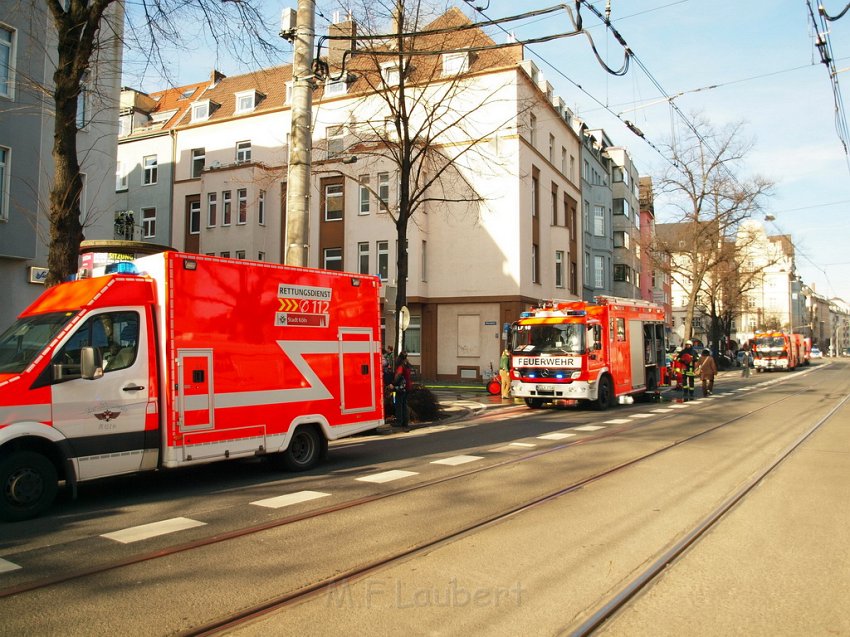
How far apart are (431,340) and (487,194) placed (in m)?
7.33

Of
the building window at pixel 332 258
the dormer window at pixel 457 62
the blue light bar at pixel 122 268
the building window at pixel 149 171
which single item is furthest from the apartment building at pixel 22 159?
the building window at pixel 149 171

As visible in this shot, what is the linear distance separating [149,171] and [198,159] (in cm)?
339

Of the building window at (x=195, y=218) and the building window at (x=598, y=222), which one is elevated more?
the building window at (x=598, y=222)

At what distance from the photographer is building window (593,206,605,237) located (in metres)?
44.3

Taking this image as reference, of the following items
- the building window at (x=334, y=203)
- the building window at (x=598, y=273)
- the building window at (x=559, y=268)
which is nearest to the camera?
the building window at (x=334, y=203)

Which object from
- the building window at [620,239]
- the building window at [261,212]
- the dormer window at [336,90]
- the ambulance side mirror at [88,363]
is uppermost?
the dormer window at [336,90]

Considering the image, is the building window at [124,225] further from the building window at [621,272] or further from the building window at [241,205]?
the building window at [621,272]

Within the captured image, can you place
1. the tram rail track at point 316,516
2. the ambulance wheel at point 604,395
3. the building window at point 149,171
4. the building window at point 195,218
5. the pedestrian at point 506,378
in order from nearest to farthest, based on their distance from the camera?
the tram rail track at point 316,516
the ambulance wheel at point 604,395
the pedestrian at point 506,378
the building window at point 195,218
the building window at point 149,171

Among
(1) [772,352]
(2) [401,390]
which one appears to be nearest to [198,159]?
(2) [401,390]

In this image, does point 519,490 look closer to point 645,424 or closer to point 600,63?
point 600,63

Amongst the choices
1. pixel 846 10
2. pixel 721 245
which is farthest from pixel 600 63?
pixel 721 245

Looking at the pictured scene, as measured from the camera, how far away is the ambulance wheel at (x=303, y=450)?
30.3 ft

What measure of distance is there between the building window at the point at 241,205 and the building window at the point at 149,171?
7.23 m

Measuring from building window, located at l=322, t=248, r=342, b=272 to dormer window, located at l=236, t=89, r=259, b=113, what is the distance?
1001cm
